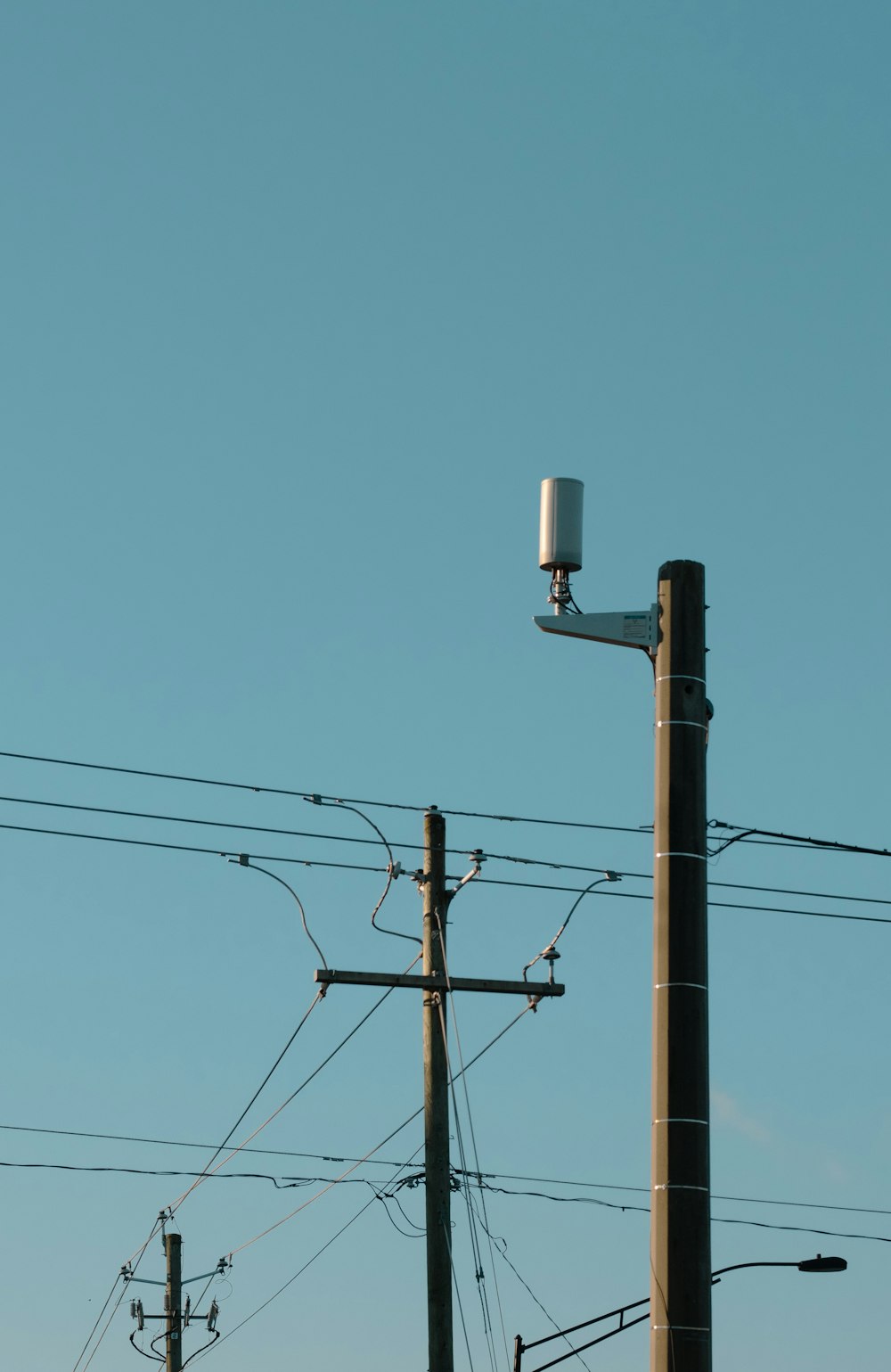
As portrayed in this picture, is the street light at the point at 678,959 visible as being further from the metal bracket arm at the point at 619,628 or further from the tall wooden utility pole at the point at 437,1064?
the tall wooden utility pole at the point at 437,1064

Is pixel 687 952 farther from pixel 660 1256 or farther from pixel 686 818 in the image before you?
pixel 660 1256

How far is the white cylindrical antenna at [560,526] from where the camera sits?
45.9 ft

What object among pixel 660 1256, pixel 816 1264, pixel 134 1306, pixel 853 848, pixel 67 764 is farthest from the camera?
pixel 134 1306

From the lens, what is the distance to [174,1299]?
44.0 meters

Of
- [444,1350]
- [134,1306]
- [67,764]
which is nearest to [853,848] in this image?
[444,1350]

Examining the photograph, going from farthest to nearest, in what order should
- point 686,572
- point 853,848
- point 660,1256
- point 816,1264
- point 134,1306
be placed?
1. point 134,1306
2. point 816,1264
3. point 853,848
4. point 686,572
5. point 660,1256

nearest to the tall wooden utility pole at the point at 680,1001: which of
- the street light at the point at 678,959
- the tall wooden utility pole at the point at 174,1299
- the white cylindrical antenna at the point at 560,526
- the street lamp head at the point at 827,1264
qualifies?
the street light at the point at 678,959

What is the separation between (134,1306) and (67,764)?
23.2 metres

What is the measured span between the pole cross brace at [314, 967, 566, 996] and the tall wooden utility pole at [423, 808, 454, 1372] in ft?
0.61

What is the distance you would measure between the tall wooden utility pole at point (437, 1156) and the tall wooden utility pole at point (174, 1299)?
2250 centimetres

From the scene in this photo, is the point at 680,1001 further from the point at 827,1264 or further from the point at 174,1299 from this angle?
the point at 174,1299

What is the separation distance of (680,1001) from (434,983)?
11.0m

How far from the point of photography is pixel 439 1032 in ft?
75.6

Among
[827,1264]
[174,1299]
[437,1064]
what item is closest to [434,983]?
[437,1064]
